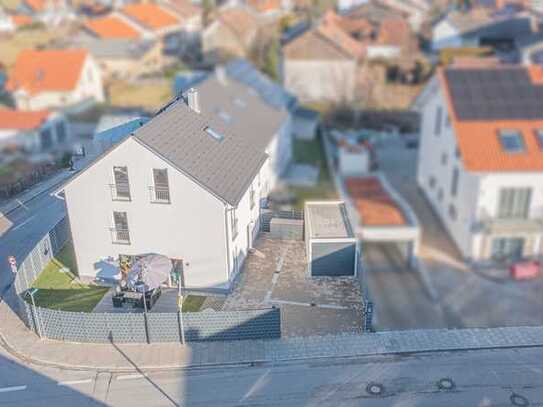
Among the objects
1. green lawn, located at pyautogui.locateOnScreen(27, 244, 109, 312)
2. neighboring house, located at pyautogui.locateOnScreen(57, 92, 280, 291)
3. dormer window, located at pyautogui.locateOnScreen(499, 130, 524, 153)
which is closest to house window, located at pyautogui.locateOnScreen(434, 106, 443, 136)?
dormer window, located at pyautogui.locateOnScreen(499, 130, 524, 153)

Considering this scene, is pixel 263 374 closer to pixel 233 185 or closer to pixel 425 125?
pixel 233 185

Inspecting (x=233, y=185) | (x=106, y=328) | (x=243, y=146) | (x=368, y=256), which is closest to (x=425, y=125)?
(x=368, y=256)

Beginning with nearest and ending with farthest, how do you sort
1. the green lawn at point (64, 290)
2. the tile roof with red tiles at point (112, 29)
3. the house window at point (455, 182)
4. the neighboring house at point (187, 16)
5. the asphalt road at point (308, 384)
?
the asphalt road at point (308, 384)
the green lawn at point (64, 290)
the house window at point (455, 182)
the tile roof with red tiles at point (112, 29)
the neighboring house at point (187, 16)

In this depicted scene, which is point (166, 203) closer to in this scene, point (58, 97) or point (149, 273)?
point (149, 273)

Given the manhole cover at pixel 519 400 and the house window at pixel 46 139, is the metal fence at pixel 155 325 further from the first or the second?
the house window at pixel 46 139

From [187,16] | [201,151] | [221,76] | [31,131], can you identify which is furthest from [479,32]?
[201,151]

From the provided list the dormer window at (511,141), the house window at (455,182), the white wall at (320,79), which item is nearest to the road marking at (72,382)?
the house window at (455,182)
